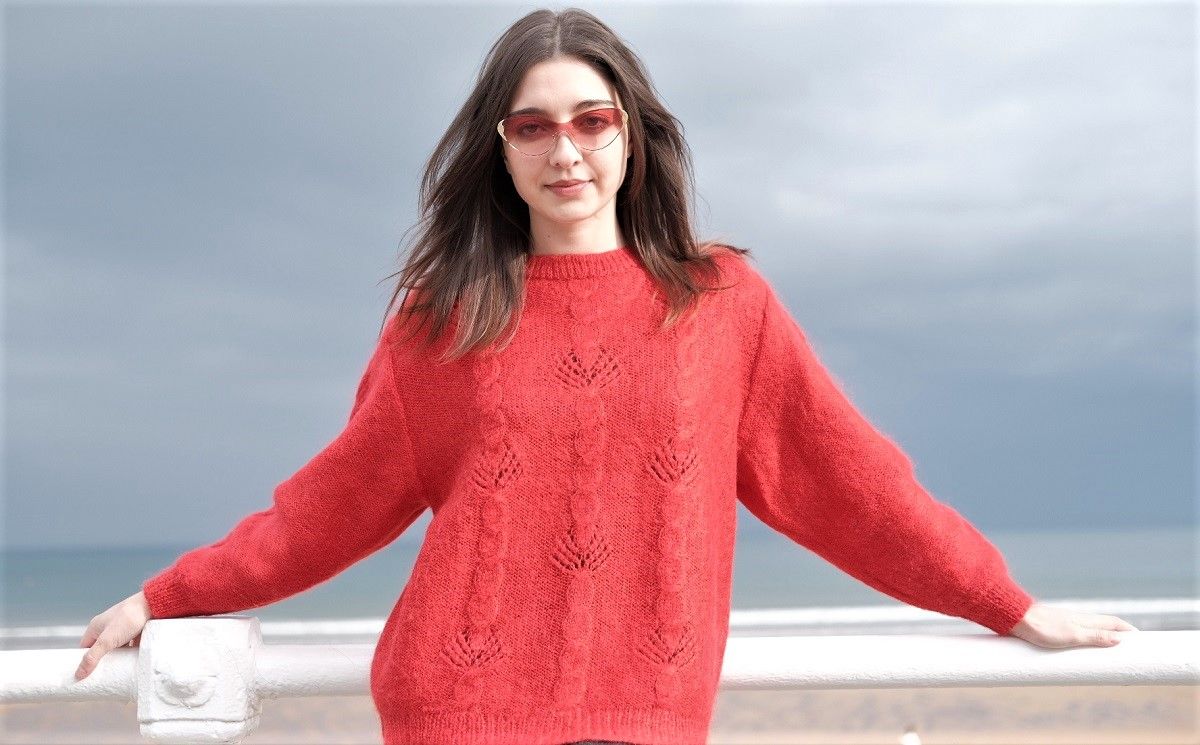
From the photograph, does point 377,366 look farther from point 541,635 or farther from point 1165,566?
point 1165,566

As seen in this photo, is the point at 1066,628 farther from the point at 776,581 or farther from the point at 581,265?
the point at 776,581

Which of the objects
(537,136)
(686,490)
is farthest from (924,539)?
(537,136)

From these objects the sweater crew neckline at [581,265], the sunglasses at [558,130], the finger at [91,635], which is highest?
the sunglasses at [558,130]

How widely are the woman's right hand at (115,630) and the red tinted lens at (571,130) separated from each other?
40.4 inches

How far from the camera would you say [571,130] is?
2.05m

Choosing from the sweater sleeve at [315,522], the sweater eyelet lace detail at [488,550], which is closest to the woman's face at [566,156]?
the sweater eyelet lace detail at [488,550]

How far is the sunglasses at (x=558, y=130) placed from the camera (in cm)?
205

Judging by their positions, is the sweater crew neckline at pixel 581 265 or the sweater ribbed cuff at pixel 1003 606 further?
the sweater crew neckline at pixel 581 265

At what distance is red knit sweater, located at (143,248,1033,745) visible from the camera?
1949 mm

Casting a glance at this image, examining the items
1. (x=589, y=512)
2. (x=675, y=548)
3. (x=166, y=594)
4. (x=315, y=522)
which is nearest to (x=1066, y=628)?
(x=675, y=548)

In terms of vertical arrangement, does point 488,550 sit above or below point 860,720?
above

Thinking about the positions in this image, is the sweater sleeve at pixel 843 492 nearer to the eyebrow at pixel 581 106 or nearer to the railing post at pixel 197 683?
the eyebrow at pixel 581 106

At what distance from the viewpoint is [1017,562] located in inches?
965

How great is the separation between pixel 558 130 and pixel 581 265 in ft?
0.80
